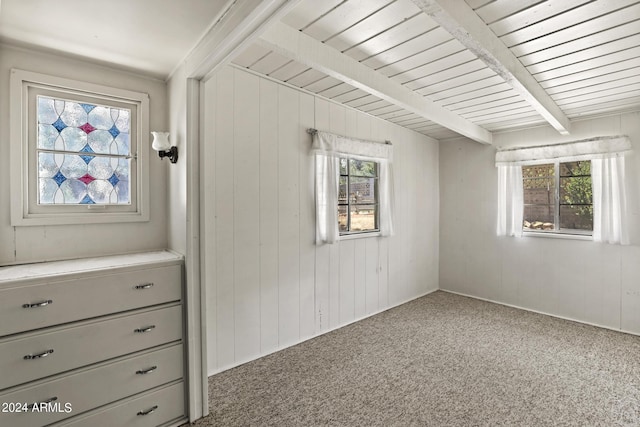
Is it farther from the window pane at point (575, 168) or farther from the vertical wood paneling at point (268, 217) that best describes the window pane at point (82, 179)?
the window pane at point (575, 168)

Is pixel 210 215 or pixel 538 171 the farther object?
pixel 538 171

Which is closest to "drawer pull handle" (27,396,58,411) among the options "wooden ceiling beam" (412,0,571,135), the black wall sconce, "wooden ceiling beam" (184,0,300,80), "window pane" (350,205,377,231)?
the black wall sconce

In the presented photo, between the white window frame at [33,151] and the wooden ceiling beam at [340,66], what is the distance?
1105 mm

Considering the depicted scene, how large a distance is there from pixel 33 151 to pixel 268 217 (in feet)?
5.25

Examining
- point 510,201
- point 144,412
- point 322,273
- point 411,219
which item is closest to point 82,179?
point 144,412

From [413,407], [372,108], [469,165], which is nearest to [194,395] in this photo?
[413,407]

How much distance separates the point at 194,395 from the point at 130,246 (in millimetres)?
1086

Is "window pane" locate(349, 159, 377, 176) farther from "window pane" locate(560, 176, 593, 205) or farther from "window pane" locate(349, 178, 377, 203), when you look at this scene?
"window pane" locate(560, 176, 593, 205)

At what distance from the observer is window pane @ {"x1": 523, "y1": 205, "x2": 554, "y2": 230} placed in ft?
13.0

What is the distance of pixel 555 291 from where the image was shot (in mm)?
3873

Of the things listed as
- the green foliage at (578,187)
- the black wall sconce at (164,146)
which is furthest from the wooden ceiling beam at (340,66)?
the green foliage at (578,187)

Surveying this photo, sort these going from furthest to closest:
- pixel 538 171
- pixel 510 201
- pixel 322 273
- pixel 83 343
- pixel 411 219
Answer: pixel 411 219, pixel 510 201, pixel 538 171, pixel 322 273, pixel 83 343

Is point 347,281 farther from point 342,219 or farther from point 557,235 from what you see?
point 557,235

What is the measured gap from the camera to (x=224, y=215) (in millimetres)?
2477
